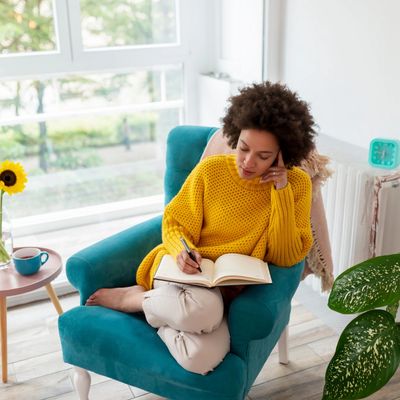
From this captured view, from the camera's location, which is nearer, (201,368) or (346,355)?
(346,355)

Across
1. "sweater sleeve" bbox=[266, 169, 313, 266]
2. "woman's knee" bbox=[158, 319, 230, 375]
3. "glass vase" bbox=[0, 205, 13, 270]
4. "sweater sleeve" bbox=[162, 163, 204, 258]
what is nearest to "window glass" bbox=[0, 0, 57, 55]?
"glass vase" bbox=[0, 205, 13, 270]

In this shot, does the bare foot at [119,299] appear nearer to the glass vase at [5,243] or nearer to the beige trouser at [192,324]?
the beige trouser at [192,324]

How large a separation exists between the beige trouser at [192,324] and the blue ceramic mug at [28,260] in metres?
0.53

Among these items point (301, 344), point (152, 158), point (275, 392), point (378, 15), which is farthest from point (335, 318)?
point (152, 158)

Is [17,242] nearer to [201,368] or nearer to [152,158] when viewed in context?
[152,158]

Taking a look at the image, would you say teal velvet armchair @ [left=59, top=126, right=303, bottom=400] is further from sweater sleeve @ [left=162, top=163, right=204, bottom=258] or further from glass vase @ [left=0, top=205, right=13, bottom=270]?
glass vase @ [left=0, top=205, right=13, bottom=270]

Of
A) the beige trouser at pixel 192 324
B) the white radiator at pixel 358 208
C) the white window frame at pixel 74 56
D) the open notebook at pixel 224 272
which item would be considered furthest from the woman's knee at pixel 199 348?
the white window frame at pixel 74 56

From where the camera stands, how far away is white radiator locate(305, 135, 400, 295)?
1886mm

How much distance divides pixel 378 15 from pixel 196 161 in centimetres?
82

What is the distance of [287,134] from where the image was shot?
1.51 metres

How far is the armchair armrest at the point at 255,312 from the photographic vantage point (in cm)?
144

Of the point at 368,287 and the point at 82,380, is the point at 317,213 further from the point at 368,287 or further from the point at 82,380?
the point at 82,380

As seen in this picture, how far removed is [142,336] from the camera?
5.11 ft

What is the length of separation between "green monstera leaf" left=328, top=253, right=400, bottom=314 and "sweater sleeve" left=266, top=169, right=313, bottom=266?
274 millimetres
